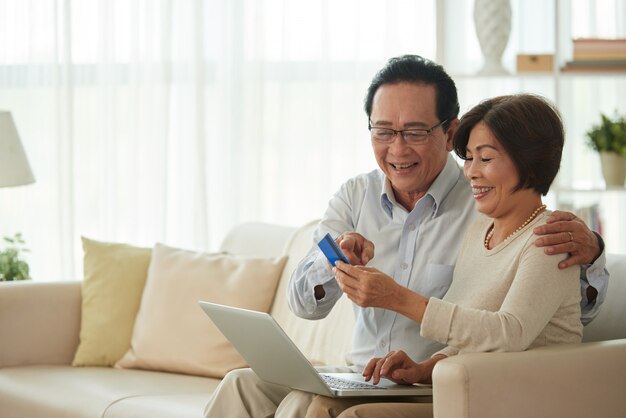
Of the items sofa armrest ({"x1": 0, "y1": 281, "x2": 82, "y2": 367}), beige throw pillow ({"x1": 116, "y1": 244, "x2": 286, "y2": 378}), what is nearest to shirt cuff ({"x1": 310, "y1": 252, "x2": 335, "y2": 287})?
beige throw pillow ({"x1": 116, "y1": 244, "x2": 286, "y2": 378})

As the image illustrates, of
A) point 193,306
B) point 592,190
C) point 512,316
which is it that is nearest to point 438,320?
point 512,316

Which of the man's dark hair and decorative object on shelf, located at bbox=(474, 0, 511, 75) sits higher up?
decorative object on shelf, located at bbox=(474, 0, 511, 75)

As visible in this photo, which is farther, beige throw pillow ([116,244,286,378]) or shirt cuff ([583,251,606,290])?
beige throw pillow ([116,244,286,378])

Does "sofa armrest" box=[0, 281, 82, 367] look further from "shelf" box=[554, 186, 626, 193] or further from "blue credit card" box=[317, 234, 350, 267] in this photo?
"shelf" box=[554, 186, 626, 193]

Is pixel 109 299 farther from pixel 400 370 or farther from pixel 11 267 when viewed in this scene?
pixel 400 370

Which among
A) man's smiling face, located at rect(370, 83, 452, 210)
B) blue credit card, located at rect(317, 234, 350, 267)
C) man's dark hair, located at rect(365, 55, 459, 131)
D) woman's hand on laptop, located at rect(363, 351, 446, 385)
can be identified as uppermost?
man's dark hair, located at rect(365, 55, 459, 131)

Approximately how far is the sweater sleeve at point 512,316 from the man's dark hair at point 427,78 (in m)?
0.55

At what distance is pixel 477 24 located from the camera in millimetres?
3799

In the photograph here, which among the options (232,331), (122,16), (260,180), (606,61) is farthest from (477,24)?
(232,331)

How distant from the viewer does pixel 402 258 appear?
2.46 metres

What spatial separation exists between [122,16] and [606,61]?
2.07m

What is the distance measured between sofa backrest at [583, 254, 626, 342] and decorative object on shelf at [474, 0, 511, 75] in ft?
4.88

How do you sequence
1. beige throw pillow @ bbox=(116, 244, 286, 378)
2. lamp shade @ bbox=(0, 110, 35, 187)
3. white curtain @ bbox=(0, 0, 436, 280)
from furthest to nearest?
white curtain @ bbox=(0, 0, 436, 280), lamp shade @ bbox=(0, 110, 35, 187), beige throw pillow @ bbox=(116, 244, 286, 378)

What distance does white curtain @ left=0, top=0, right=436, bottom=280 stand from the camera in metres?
4.55
